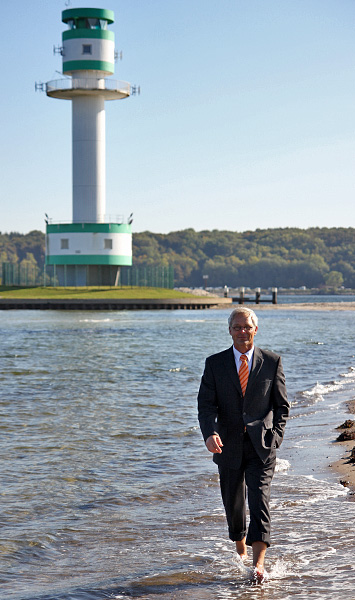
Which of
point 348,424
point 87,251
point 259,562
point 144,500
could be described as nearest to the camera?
point 259,562

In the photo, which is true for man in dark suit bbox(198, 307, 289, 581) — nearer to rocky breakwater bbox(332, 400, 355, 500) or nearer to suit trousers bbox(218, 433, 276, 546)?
suit trousers bbox(218, 433, 276, 546)

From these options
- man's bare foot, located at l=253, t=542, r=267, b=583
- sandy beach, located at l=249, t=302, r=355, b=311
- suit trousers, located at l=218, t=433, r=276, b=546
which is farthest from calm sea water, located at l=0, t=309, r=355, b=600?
sandy beach, located at l=249, t=302, r=355, b=311

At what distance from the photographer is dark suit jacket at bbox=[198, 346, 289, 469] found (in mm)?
6141

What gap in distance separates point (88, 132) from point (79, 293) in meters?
13.7

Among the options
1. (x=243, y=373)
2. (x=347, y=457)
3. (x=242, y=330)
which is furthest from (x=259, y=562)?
(x=347, y=457)

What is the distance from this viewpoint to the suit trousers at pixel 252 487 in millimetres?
6188

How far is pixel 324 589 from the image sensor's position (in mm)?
6203

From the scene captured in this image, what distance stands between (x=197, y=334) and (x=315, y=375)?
2060 centimetres

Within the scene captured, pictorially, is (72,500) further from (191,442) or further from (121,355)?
(121,355)

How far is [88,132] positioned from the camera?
71.6 metres

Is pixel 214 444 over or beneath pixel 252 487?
over

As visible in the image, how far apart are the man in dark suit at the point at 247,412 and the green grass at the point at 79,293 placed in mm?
63133

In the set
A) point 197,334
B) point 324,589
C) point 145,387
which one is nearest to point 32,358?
point 145,387

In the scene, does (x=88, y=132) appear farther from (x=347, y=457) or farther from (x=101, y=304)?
(x=347, y=457)
